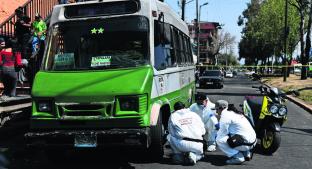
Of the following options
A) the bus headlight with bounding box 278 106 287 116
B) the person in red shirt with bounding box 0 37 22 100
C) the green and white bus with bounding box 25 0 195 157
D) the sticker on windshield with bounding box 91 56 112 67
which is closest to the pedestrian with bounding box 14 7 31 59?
the person in red shirt with bounding box 0 37 22 100

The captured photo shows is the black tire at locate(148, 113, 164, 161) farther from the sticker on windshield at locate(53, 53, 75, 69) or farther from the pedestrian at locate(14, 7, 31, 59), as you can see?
the pedestrian at locate(14, 7, 31, 59)

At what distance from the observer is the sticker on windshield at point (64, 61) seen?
8.06 metres

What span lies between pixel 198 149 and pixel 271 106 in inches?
80.0

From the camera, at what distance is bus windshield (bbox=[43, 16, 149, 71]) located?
26.2ft

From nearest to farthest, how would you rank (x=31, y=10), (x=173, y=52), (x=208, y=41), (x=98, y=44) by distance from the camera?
(x=98, y=44), (x=173, y=52), (x=31, y=10), (x=208, y=41)

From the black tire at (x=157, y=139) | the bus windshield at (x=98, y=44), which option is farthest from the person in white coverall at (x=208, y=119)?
the bus windshield at (x=98, y=44)

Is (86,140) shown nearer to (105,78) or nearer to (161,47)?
(105,78)

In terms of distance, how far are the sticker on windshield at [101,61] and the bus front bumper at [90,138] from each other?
135 cm

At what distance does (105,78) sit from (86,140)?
3.49 feet

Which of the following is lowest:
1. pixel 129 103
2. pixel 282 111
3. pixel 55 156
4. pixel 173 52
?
pixel 55 156

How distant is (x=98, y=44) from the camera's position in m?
8.24

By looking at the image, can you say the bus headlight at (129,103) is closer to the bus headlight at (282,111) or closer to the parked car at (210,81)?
the bus headlight at (282,111)

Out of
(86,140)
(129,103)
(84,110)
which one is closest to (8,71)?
(84,110)

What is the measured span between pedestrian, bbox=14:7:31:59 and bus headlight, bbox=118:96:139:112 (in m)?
5.99
